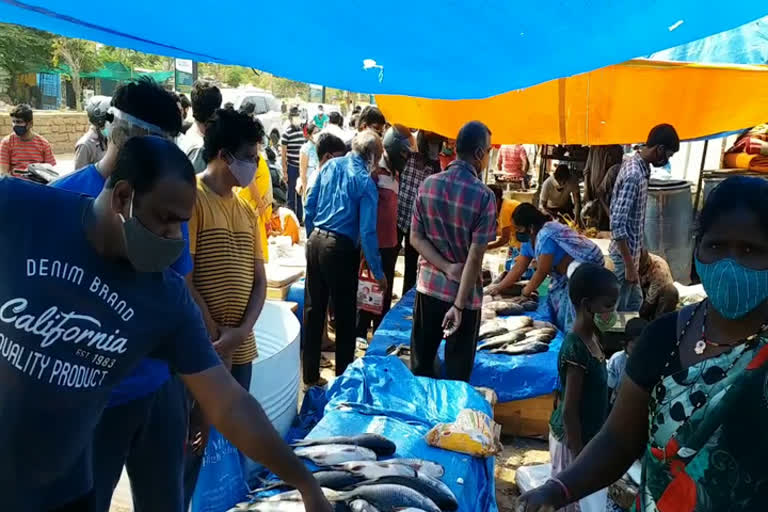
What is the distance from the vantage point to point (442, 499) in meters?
2.78

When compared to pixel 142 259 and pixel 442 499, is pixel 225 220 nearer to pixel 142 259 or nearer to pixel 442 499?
pixel 142 259

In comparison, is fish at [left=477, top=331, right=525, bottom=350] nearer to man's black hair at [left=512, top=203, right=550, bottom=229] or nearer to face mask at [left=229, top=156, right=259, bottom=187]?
man's black hair at [left=512, top=203, right=550, bottom=229]

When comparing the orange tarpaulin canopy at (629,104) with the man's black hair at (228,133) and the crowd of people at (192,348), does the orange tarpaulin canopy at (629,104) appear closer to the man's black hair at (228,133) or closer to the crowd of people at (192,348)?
the crowd of people at (192,348)

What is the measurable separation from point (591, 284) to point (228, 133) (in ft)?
6.23

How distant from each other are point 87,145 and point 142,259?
16.1 feet

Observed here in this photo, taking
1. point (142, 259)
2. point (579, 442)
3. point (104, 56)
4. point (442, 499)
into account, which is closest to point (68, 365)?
point (142, 259)

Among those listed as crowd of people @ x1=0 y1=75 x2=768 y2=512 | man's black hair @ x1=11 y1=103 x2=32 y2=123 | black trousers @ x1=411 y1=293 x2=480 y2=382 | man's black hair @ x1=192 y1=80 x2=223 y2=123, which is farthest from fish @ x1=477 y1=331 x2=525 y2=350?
man's black hair @ x1=11 y1=103 x2=32 y2=123

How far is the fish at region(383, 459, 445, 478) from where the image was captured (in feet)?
9.86

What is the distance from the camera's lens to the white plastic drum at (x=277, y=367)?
3.64 meters

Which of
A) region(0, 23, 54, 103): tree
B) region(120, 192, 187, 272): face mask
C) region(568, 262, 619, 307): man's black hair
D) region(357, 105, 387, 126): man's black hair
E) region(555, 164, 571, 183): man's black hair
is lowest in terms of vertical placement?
region(568, 262, 619, 307): man's black hair

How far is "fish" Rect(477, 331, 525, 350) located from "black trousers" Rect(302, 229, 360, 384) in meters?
1.12

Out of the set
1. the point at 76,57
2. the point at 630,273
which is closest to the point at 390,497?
the point at 630,273

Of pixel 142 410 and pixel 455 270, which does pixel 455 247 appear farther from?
pixel 142 410

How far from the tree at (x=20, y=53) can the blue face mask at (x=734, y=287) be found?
2850cm
